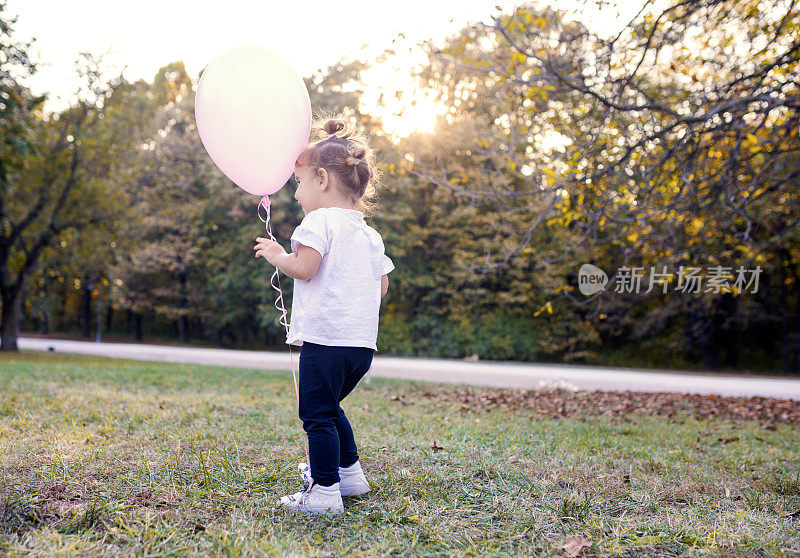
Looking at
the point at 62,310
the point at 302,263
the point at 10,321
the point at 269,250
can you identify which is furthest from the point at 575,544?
the point at 62,310

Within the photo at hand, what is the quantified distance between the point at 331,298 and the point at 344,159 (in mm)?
669

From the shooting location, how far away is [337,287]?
2.58 metres

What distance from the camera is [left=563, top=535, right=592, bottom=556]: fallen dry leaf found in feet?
6.78

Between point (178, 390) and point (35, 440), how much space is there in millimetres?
3145

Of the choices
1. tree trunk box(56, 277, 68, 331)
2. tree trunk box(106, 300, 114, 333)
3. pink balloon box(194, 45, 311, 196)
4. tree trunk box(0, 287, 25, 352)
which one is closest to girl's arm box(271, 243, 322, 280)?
pink balloon box(194, 45, 311, 196)

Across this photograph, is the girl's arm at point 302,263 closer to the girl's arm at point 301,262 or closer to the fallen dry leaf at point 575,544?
the girl's arm at point 301,262

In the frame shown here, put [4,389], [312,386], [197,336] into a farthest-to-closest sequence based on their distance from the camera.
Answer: [197,336] → [4,389] → [312,386]

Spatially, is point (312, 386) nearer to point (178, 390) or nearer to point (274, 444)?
point (274, 444)

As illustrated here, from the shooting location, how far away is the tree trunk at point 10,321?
13523 mm

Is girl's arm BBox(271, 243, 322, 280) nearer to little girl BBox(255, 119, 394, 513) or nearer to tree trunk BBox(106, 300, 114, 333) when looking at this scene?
little girl BBox(255, 119, 394, 513)

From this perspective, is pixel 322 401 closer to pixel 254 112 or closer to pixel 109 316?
pixel 254 112

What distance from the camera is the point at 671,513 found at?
8.36ft

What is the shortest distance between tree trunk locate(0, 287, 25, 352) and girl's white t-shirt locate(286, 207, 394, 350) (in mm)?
13726

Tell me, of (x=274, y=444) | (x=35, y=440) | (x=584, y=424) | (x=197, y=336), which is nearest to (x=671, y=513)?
(x=274, y=444)
